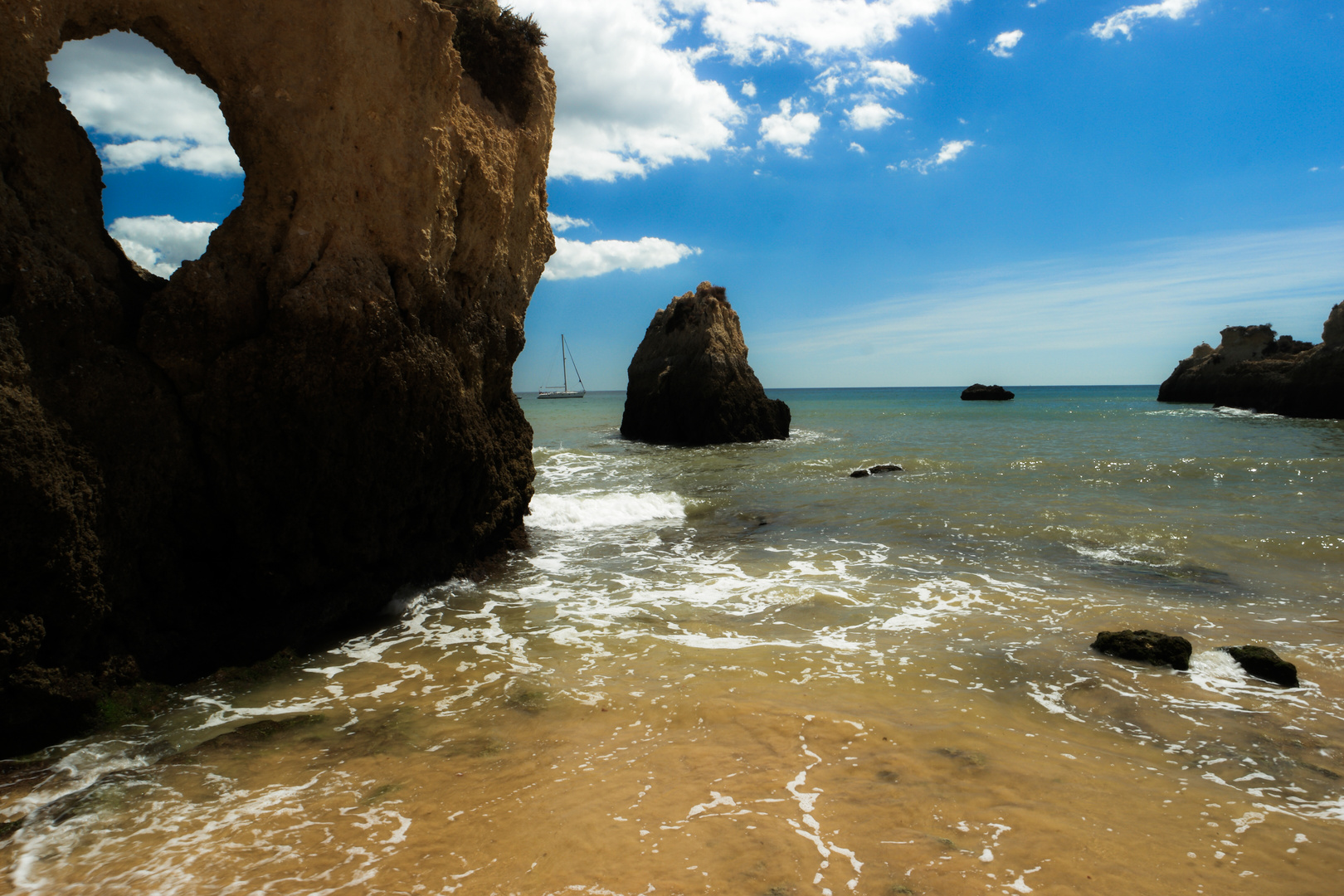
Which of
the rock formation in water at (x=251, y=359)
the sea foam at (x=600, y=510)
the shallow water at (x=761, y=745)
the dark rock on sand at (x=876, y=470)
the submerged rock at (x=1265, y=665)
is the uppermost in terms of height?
the rock formation in water at (x=251, y=359)

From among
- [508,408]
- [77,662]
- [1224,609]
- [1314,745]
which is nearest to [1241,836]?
[1314,745]

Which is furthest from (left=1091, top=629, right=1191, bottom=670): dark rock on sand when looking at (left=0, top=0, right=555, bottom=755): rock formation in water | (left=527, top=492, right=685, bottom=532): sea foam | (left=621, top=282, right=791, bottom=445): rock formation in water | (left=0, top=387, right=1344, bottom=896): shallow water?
(left=621, top=282, right=791, bottom=445): rock formation in water

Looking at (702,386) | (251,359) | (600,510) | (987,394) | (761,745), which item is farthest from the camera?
(987,394)

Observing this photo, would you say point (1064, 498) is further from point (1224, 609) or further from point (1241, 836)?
point (1241, 836)

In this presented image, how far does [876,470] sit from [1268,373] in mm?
40404

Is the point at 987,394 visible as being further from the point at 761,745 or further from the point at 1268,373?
the point at 761,745

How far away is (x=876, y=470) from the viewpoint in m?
18.1

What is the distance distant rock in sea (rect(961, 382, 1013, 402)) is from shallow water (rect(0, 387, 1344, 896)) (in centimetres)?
7889

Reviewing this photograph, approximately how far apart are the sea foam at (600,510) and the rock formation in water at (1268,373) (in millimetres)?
39426

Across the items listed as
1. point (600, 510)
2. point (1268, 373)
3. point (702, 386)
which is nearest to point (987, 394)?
point (1268, 373)

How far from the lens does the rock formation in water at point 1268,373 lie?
35188 mm

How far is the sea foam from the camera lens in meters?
12.0

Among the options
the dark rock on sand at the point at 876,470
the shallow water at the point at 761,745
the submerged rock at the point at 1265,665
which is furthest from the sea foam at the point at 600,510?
the submerged rock at the point at 1265,665

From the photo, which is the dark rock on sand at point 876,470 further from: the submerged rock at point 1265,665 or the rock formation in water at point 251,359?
the submerged rock at point 1265,665
